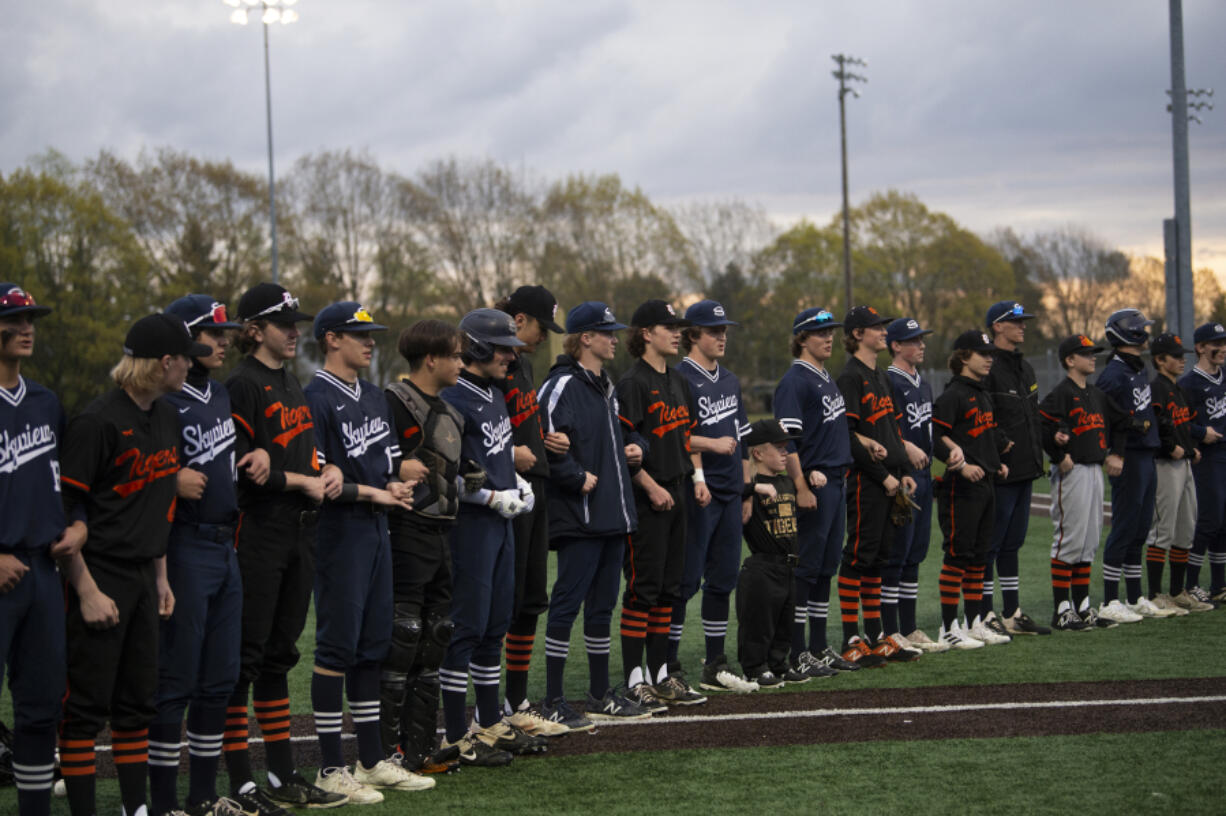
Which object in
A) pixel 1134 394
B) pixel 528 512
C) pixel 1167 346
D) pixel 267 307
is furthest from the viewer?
pixel 1167 346

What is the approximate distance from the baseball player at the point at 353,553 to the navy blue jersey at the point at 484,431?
1.59 feet

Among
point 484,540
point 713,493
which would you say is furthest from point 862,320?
point 484,540

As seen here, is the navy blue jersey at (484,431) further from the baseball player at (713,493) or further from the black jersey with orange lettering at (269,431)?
the baseball player at (713,493)

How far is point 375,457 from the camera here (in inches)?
215

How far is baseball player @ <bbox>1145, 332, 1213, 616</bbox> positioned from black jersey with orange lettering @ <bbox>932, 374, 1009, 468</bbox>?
1.99m

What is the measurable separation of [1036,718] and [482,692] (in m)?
2.95

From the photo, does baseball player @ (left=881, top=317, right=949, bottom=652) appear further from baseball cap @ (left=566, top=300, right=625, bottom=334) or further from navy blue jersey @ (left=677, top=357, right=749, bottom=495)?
baseball cap @ (left=566, top=300, right=625, bottom=334)

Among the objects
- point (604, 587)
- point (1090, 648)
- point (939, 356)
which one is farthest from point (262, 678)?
point (939, 356)

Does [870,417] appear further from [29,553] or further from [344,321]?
[29,553]

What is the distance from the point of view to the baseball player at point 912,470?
8.55 metres

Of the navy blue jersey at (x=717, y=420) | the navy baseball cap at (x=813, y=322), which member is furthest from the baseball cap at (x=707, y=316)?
the navy baseball cap at (x=813, y=322)

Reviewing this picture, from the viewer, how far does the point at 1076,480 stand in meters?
9.41

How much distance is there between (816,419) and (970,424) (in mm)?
1539

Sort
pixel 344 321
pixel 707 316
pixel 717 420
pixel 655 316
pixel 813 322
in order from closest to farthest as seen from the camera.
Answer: pixel 344 321
pixel 655 316
pixel 717 420
pixel 707 316
pixel 813 322
